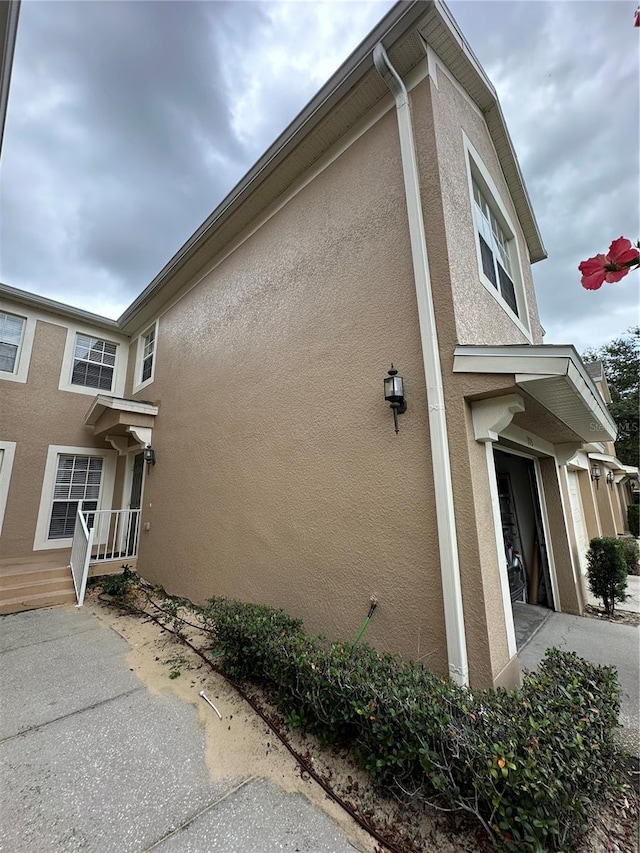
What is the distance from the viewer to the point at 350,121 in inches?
169

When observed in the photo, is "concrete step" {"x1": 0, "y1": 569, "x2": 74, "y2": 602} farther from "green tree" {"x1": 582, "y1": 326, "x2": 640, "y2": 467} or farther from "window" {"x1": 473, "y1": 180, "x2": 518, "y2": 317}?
"green tree" {"x1": 582, "y1": 326, "x2": 640, "y2": 467}

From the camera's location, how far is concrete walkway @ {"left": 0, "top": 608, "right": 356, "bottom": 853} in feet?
6.15

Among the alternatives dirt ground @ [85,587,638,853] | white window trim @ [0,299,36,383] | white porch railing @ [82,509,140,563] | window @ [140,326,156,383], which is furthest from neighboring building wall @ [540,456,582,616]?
white window trim @ [0,299,36,383]

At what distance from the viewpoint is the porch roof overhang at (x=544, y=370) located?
261 centimetres

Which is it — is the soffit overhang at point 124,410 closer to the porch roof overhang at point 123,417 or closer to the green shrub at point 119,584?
the porch roof overhang at point 123,417

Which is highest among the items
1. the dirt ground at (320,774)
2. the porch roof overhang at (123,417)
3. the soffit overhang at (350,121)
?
the soffit overhang at (350,121)

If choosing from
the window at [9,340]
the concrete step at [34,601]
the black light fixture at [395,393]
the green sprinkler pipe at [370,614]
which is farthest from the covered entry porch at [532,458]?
the window at [9,340]

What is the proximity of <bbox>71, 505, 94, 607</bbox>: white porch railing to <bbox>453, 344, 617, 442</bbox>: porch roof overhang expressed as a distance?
6.24 metres

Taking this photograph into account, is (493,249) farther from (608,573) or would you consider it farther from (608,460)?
(608,460)

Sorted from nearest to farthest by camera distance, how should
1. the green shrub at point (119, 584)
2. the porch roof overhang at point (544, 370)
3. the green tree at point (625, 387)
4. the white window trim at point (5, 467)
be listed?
the porch roof overhang at point (544, 370), the green shrub at point (119, 584), the white window trim at point (5, 467), the green tree at point (625, 387)

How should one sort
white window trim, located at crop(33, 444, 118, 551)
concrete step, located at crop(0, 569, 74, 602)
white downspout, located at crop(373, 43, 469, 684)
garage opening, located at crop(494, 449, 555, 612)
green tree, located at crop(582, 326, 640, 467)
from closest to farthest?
1. white downspout, located at crop(373, 43, 469, 684)
2. garage opening, located at crop(494, 449, 555, 612)
3. concrete step, located at crop(0, 569, 74, 602)
4. white window trim, located at crop(33, 444, 118, 551)
5. green tree, located at crop(582, 326, 640, 467)

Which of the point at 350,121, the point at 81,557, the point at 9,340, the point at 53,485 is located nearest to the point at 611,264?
the point at 350,121

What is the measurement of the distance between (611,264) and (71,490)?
10.1 m

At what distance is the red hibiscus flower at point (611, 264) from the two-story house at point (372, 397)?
1846 millimetres
